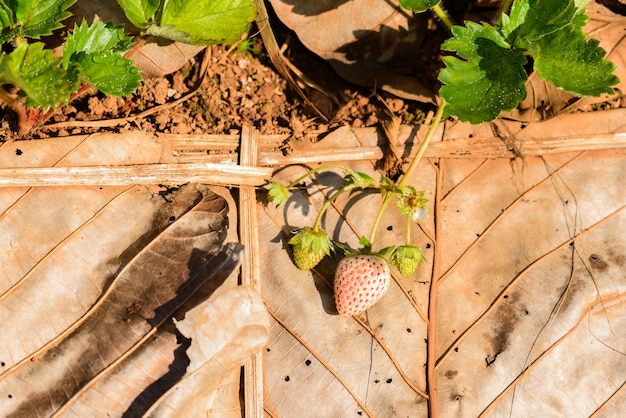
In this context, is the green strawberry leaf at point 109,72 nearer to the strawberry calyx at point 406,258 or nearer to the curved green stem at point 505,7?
the strawberry calyx at point 406,258

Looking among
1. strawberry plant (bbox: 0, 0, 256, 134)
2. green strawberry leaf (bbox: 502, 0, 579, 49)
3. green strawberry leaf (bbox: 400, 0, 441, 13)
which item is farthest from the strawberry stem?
strawberry plant (bbox: 0, 0, 256, 134)

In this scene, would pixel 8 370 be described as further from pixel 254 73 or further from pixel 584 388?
pixel 584 388

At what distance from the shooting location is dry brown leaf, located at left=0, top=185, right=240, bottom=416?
2209mm

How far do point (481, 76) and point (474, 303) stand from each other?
35.0 inches

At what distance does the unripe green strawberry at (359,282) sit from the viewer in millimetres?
2299

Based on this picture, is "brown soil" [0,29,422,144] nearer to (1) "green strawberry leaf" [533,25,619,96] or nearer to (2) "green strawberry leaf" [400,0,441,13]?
(2) "green strawberry leaf" [400,0,441,13]

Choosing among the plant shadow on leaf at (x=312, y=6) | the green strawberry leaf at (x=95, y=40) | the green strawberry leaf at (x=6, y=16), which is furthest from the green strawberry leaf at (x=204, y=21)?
the green strawberry leaf at (x=6, y=16)

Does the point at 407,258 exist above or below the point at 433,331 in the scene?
above

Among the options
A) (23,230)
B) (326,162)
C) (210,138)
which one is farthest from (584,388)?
(23,230)

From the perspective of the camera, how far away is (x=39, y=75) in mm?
2162

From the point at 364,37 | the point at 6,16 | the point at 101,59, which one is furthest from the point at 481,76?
the point at 6,16

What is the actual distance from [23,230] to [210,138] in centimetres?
77

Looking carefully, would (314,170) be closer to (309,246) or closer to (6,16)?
(309,246)

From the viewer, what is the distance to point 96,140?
93.4 inches
